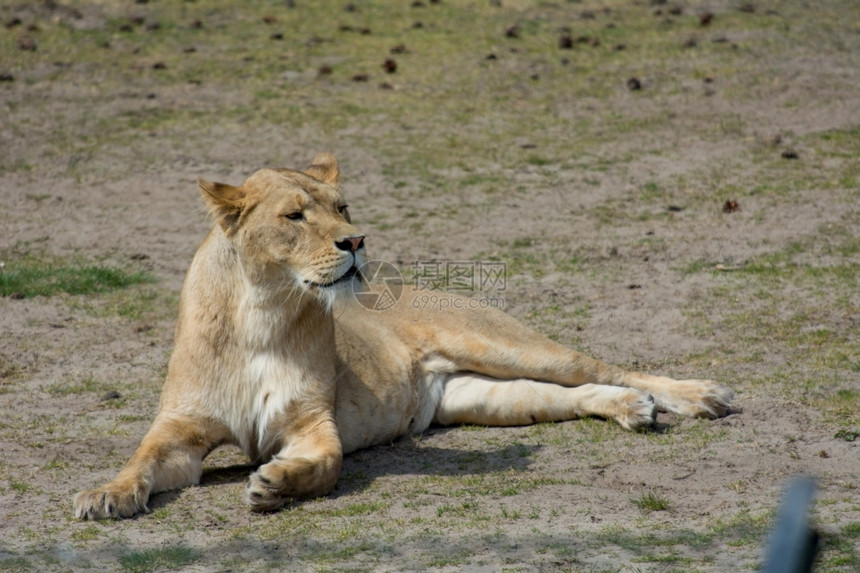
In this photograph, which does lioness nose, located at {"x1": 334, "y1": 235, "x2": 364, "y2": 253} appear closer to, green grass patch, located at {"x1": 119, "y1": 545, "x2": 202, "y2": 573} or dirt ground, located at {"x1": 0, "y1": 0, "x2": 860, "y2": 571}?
dirt ground, located at {"x1": 0, "y1": 0, "x2": 860, "y2": 571}

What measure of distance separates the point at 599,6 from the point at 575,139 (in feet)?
15.1

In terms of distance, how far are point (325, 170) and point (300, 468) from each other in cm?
153

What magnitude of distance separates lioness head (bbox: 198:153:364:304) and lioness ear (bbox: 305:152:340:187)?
0.35 meters

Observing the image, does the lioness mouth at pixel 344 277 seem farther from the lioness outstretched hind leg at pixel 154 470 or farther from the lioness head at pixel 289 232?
Answer: the lioness outstretched hind leg at pixel 154 470

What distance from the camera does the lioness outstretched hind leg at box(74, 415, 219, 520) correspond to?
424cm

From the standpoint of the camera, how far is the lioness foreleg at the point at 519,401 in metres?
5.62

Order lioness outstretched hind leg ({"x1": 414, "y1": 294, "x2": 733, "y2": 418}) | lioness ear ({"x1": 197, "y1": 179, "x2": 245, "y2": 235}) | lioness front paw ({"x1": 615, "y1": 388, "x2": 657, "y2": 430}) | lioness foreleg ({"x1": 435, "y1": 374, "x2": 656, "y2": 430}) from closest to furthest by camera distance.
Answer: lioness ear ({"x1": 197, "y1": 179, "x2": 245, "y2": 235}) < lioness front paw ({"x1": 615, "y1": 388, "x2": 657, "y2": 430}) < lioness foreleg ({"x1": 435, "y1": 374, "x2": 656, "y2": 430}) < lioness outstretched hind leg ({"x1": 414, "y1": 294, "x2": 733, "y2": 418})

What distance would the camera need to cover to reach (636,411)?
539 cm

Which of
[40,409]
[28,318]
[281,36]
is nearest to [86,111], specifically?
[281,36]

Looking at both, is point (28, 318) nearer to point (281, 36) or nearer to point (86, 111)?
point (86, 111)
